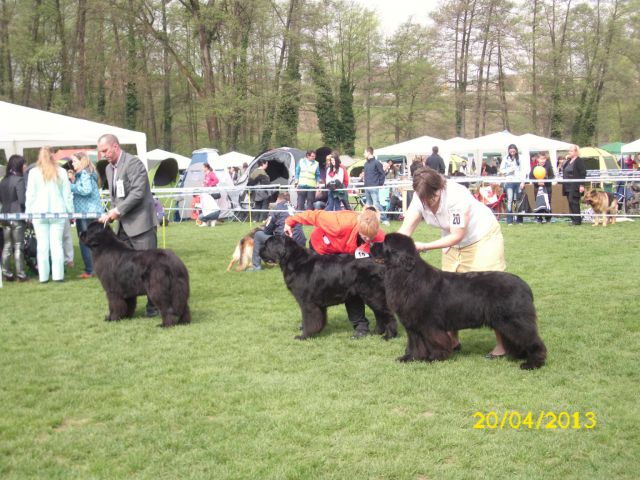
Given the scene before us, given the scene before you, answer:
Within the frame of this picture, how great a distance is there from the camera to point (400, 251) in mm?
4965

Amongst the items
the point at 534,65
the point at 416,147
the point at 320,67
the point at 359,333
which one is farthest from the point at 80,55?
the point at 359,333

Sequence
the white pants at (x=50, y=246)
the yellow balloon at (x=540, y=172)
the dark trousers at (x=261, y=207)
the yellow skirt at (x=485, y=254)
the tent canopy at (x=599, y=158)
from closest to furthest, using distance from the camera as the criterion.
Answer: the yellow skirt at (x=485, y=254) → the white pants at (x=50, y=246) → the yellow balloon at (x=540, y=172) → the dark trousers at (x=261, y=207) → the tent canopy at (x=599, y=158)

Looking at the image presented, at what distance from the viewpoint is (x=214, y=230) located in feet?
53.9

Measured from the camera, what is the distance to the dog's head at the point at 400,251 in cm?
496

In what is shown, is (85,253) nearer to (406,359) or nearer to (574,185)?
(406,359)

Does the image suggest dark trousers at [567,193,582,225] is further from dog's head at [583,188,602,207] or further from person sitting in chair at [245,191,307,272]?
person sitting in chair at [245,191,307,272]

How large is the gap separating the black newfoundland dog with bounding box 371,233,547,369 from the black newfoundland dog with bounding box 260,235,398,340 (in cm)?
81

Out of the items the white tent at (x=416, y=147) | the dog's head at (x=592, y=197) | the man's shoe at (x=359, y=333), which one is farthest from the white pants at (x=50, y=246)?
the white tent at (x=416, y=147)

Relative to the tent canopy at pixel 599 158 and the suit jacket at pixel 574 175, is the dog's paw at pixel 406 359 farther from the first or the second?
the tent canopy at pixel 599 158

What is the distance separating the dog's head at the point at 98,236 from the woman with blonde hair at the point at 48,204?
275 cm

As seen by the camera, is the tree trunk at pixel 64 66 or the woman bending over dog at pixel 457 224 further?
the tree trunk at pixel 64 66

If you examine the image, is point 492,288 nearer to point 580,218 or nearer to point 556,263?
point 556,263

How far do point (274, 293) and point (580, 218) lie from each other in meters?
9.93

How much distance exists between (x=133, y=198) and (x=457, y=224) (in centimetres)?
352
